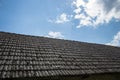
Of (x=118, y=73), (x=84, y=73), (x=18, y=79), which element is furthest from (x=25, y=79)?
(x=118, y=73)

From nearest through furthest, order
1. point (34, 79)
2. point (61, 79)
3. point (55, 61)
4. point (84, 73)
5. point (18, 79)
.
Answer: point (18, 79) < point (34, 79) < point (61, 79) < point (84, 73) < point (55, 61)

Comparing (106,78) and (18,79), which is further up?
(18,79)

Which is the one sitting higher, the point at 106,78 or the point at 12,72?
the point at 12,72

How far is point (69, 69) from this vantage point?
6.63m

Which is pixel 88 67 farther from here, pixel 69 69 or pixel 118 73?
pixel 118 73

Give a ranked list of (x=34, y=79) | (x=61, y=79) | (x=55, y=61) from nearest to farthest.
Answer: (x=34, y=79) → (x=61, y=79) → (x=55, y=61)

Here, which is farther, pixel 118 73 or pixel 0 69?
pixel 118 73

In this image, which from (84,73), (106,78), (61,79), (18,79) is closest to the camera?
(18,79)

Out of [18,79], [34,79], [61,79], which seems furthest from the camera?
[61,79]

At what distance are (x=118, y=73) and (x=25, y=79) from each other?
5.85 meters

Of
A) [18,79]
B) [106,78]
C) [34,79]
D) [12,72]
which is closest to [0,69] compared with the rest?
[12,72]

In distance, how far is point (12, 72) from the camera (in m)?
5.17

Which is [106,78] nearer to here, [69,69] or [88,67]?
[88,67]

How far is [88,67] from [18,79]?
3.98 meters
